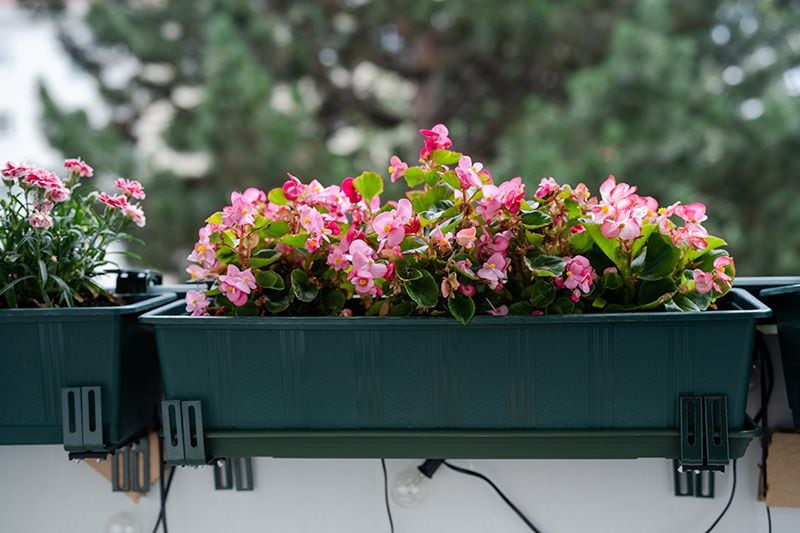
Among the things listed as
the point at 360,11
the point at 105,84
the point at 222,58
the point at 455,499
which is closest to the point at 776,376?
the point at 455,499

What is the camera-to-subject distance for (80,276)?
0.72 meters

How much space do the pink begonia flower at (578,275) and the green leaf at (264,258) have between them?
0.93 ft

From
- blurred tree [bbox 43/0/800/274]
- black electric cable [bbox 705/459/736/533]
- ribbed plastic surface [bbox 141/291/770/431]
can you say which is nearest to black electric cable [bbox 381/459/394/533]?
ribbed plastic surface [bbox 141/291/770/431]

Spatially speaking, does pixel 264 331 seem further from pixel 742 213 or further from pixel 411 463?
pixel 742 213

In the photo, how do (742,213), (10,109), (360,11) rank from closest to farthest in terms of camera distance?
1. (742,213)
2. (360,11)
3. (10,109)

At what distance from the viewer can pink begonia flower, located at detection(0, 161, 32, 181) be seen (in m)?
0.67

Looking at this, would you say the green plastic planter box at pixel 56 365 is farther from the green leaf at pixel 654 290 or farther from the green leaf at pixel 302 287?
the green leaf at pixel 654 290

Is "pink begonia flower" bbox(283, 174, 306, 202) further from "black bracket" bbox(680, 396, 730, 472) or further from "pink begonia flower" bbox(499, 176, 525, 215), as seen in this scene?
"black bracket" bbox(680, 396, 730, 472)

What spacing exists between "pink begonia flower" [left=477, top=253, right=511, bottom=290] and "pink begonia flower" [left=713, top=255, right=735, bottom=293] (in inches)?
8.1

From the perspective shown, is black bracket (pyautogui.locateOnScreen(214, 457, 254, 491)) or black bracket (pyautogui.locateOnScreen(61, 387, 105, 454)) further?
black bracket (pyautogui.locateOnScreen(214, 457, 254, 491))

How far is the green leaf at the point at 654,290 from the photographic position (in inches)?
24.0

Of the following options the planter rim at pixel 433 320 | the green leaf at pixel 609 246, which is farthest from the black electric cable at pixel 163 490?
the green leaf at pixel 609 246

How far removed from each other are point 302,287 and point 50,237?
0.29 metres

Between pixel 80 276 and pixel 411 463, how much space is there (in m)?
0.44
